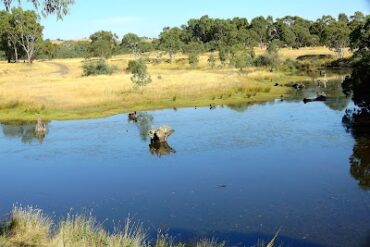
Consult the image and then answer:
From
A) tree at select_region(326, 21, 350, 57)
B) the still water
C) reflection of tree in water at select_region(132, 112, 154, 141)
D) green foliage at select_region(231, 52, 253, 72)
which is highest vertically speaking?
tree at select_region(326, 21, 350, 57)

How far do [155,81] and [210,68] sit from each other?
3292cm

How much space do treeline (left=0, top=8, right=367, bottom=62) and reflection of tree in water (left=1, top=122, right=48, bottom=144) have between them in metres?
68.7

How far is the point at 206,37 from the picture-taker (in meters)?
191

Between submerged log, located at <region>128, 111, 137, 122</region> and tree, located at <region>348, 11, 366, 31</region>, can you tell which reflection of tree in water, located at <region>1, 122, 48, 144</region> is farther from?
tree, located at <region>348, 11, 366, 31</region>

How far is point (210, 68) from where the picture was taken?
10794cm

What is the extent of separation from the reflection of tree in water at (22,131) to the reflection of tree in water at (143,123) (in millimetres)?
8357

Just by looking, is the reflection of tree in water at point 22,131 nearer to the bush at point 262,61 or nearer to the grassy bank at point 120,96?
the grassy bank at point 120,96

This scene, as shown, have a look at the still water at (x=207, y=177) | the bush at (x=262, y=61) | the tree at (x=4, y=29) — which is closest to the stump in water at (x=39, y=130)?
the still water at (x=207, y=177)

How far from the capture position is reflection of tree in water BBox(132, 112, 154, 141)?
137 ft

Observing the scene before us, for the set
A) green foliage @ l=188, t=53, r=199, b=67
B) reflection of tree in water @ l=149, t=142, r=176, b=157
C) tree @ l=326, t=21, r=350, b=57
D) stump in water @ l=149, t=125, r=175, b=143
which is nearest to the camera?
reflection of tree in water @ l=149, t=142, r=176, b=157

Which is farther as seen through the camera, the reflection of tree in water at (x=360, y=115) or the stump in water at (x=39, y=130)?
the stump in water at (x=39, y=130)

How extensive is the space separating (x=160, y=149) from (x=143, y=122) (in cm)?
1279

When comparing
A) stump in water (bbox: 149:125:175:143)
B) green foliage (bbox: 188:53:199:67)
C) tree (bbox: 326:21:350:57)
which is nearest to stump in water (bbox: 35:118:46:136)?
stump in water (bbox: 149:125:175:143)

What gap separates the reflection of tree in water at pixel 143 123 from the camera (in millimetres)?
41906
